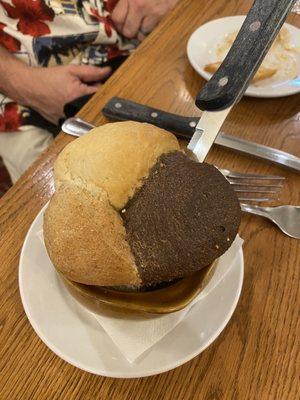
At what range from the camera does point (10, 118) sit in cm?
98

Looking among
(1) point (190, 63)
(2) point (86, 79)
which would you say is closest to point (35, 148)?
(2) point (86, 79)

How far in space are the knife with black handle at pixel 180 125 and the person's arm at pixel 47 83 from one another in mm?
238

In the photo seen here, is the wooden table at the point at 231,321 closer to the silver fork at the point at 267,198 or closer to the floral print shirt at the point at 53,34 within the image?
the silver fork at the point at 267,198

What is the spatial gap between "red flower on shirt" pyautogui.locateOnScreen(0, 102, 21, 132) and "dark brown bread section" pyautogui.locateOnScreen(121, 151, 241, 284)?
0.64 metres

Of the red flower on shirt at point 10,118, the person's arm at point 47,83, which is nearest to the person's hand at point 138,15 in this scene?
the person's arm at point 47,83

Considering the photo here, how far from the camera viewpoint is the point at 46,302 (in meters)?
0.50

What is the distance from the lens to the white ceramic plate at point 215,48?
78 cm

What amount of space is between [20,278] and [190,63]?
0.59m

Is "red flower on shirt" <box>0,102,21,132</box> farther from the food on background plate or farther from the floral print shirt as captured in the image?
the food on background plate

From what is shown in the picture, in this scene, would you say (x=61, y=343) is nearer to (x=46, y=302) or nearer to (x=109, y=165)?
(x=46, y=302)

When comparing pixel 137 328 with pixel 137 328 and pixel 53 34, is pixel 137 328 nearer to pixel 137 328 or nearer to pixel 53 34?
pixel 137 328

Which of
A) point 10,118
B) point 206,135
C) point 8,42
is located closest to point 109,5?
point 8,42

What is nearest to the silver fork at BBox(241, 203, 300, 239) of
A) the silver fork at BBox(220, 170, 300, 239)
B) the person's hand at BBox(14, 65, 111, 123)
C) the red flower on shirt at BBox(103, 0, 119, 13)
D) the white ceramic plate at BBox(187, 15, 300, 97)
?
the silver fork at BBox(220, 170, 300, 239)

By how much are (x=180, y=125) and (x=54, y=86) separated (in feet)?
1.33
